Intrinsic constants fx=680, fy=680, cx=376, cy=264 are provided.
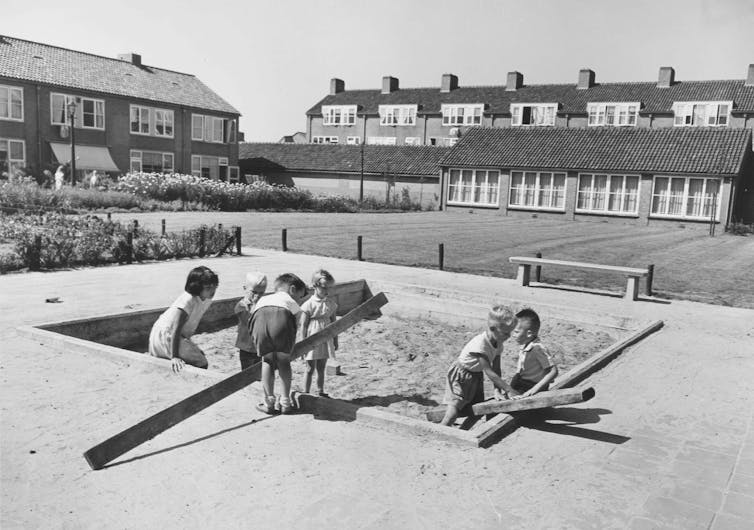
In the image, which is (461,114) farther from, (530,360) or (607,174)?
(530,360)

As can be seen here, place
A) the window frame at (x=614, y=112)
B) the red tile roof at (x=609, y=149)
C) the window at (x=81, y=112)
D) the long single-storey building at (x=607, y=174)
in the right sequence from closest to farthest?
the long single-storey building at (x=607, y=174) → the red tile roof at (x=609, y=149) → the window at (x=81, y=112) → the window frame at (x=614, y=112)

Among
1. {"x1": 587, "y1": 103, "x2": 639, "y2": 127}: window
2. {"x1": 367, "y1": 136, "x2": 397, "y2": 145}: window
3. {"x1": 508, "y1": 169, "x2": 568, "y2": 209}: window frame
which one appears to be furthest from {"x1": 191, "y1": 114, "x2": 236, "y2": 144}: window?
{"x1": 587, "y1": 103, "x2": 639, "y2": 127}: window

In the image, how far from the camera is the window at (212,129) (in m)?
50.1

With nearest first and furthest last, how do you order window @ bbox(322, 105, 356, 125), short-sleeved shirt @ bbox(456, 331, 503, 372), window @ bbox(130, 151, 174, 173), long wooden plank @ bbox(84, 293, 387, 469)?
long wooden plank @ bbox(84, 293, 387, 469)
short-sleeved shirt @ bbox(456, 331, 503, 372)
window @ bbox(130, 151, 174, 173)
window @ bbox(322, 105, 356, 125)

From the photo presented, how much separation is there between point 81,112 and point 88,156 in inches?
109

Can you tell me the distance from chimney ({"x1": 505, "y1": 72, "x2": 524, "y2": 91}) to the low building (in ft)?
43.2

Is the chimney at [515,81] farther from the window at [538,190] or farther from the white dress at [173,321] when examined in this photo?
the white dress at [173,321]

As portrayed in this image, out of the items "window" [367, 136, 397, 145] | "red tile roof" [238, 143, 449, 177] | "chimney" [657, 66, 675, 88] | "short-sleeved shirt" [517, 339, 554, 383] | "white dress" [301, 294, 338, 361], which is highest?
"chimney" [657, 66, 675, 88]

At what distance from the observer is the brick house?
130 feet

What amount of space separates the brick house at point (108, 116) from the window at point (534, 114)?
23251mm

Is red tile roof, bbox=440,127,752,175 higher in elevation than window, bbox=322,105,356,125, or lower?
lower

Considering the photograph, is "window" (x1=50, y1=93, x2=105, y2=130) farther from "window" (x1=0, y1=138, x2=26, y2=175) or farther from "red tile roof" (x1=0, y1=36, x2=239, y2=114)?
"window" (x1=0, y1=138, x2=26, y2=175)

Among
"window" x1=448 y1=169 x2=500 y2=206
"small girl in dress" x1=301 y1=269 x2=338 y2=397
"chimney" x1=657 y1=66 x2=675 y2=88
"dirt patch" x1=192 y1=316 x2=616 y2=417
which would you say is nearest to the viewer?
"small girl in dress" x1=301 y1=269 x2=338 y2=397

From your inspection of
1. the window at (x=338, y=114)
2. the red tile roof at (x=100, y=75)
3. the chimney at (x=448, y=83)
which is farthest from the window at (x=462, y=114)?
the red tile roof at (x=100, y=75)
